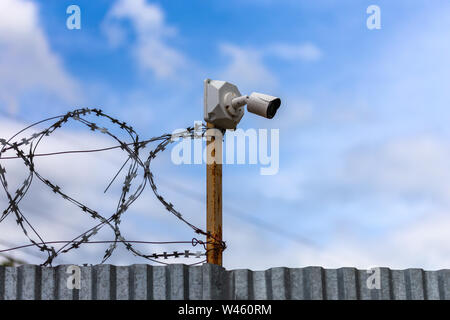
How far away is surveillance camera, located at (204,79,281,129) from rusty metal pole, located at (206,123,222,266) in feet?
0.44

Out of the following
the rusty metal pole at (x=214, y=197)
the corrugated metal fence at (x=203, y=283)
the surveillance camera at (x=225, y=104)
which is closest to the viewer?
the corrugated metal fence at (x=203, y=283)

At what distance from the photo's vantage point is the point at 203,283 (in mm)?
6723

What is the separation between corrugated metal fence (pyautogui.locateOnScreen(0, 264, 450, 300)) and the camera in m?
6.79

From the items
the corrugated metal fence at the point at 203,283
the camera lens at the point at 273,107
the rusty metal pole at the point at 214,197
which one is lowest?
the corrugated metal fence at the point at 203,283

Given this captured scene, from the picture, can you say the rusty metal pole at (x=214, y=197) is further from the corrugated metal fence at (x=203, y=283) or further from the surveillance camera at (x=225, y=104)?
the corrugated metal fence at (x=203, y=283)

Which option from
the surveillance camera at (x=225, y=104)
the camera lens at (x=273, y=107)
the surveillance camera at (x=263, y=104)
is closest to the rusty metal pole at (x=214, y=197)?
the surveillance camera at (x=225, y=104)

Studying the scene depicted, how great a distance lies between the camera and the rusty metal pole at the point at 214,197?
744 cm

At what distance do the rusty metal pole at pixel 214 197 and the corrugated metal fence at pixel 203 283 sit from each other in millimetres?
545

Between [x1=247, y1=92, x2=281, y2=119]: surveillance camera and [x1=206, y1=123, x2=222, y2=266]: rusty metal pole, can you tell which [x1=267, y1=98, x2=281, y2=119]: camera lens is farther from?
[x1=206, y1=123, x2=222, y2=266]: rusty metal pole

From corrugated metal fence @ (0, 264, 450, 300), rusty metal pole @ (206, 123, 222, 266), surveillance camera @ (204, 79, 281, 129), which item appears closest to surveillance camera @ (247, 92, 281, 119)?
surveillance camera @ (204, 79, 281, 129)

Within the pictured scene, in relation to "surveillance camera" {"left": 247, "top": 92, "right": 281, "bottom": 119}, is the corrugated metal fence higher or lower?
lower

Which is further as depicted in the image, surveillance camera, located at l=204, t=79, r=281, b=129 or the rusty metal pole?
surveillance camera, located at l=204, t=79, r=281, b=129

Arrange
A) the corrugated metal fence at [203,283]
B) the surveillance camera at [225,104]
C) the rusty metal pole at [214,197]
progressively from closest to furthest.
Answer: the corrugated metal fence at [203,283]
the rusty metal pole at [214,197]
the surveillance camera at [225,104]
